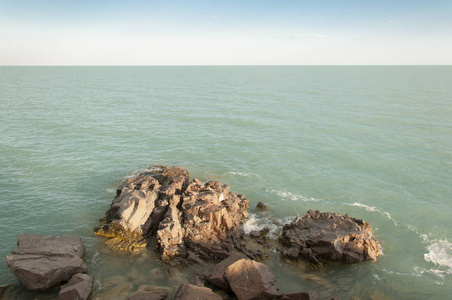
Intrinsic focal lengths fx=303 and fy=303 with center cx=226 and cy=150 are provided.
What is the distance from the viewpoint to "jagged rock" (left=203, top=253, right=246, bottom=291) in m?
21.4

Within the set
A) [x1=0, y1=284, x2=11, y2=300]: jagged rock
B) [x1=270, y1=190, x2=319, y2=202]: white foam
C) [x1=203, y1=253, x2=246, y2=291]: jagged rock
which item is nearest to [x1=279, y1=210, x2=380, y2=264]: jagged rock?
[x1=203, y1=253, x2=246, y2=291]: jagged rock

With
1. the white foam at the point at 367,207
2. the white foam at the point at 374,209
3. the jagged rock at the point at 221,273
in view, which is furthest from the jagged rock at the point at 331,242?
the white foam at the point at 367,207

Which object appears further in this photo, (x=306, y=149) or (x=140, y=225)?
(x=306, y=149)

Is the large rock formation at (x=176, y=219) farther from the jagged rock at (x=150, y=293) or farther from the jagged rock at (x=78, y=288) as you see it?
the jagged rock at (x=78, y=288)

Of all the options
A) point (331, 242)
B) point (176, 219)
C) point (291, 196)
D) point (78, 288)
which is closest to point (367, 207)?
point (291, 196)

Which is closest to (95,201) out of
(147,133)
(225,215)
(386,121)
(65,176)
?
(65,176)

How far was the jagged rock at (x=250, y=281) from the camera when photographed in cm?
2022

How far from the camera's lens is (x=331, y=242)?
25312 millimetres

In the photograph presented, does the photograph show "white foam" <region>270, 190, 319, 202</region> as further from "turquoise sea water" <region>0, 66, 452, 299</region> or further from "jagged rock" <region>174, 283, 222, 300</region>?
"jagged rock" <region>174, 283, 222, 300</region>

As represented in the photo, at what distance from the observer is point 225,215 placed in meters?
28.6

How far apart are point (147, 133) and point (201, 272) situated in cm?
4394

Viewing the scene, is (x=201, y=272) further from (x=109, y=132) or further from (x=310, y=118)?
(x=310, y=118)

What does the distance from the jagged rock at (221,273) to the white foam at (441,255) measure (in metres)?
16.9

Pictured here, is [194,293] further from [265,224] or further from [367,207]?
[367,207]
